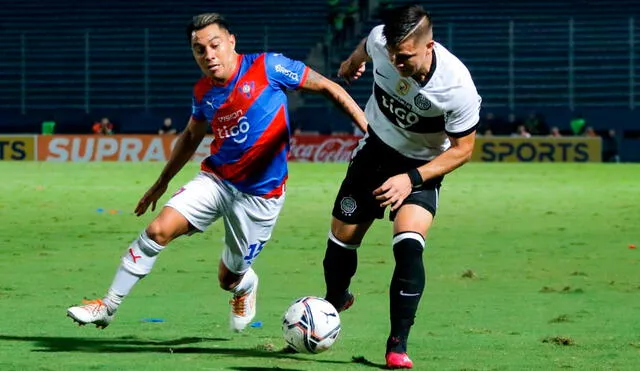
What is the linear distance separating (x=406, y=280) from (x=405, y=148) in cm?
82

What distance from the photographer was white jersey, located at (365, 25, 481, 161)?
7.11 metres

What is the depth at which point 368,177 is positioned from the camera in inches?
301

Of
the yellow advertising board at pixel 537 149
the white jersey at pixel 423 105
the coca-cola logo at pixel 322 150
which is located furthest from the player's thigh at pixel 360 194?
the coca-cola logo at pixel 322 150

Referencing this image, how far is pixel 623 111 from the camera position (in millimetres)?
36000

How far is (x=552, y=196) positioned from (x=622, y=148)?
13.9 meters

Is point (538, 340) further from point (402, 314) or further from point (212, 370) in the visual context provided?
point (212, 370)

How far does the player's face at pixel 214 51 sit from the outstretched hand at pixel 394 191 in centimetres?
151

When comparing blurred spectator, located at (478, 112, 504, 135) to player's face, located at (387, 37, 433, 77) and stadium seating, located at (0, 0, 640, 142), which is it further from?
player's face, located at (387, 37, 433, 77)

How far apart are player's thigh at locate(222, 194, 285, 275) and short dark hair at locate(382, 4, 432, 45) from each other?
165cm

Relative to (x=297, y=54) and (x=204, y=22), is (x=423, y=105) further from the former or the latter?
(x=297, y=54)

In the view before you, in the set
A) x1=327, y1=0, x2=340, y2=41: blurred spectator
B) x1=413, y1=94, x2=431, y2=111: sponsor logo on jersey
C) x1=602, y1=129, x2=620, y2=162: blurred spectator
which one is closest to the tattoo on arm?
x1=413, y1=94, x2=431, y2=111: sponsor logo on jersey

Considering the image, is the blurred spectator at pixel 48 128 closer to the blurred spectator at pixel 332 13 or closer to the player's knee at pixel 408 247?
the blurred spectator at pixel 332 13

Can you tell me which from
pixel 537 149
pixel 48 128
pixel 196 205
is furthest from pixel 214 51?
pixel 48 128

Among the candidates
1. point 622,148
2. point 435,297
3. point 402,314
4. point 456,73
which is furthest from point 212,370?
point 622,148
